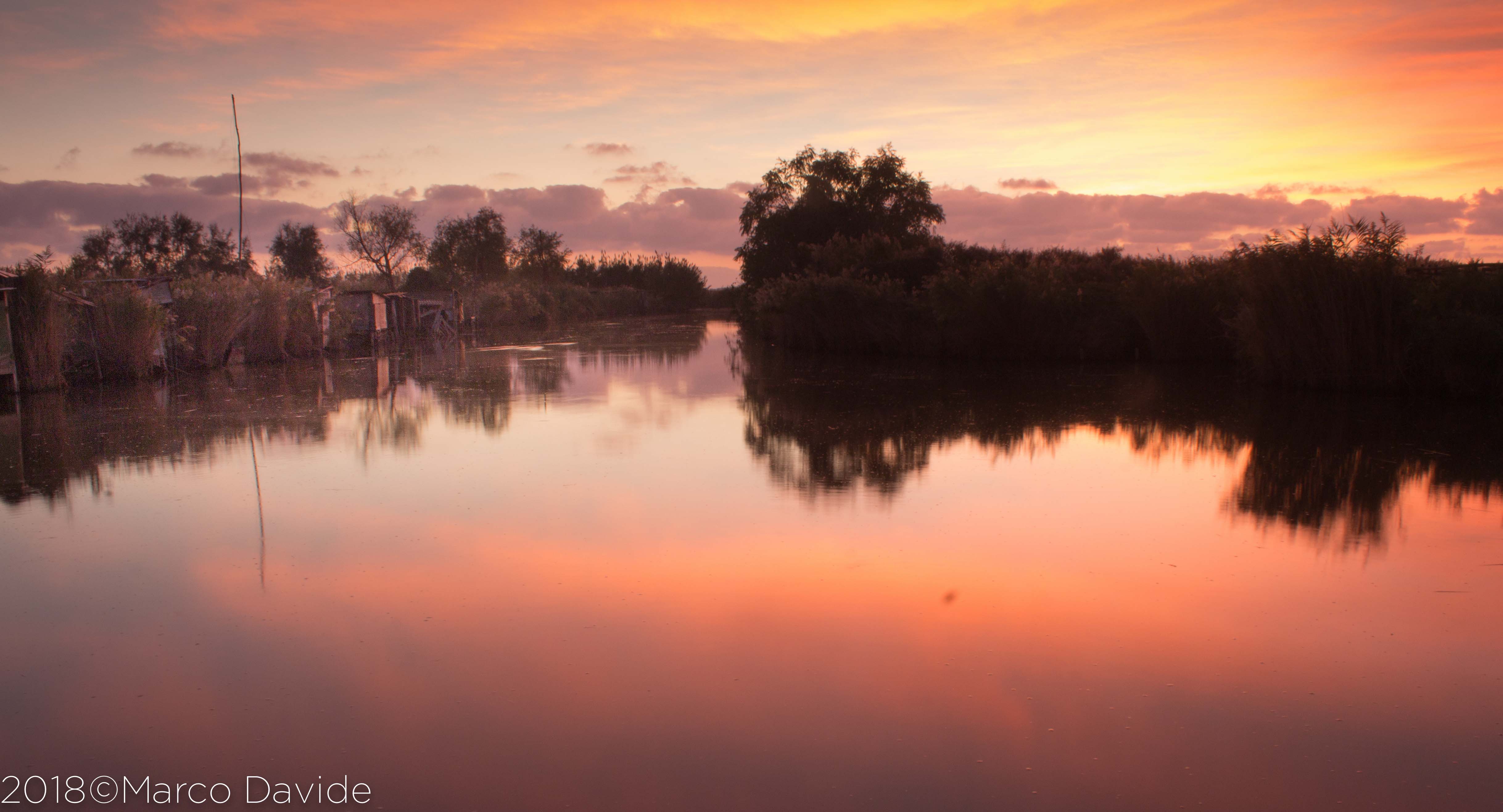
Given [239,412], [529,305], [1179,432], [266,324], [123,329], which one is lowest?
[1179,432]

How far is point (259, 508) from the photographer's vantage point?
7.52 meters

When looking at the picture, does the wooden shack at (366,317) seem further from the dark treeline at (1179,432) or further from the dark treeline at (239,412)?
the dark treeline at (1179,432)

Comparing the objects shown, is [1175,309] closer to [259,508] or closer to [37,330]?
[259,508]

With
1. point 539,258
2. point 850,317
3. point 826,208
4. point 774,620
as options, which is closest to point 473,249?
point 539,258

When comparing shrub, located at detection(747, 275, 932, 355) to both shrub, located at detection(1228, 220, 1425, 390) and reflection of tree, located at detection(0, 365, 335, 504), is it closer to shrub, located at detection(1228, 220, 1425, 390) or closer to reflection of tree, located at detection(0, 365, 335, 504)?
shrub, located at detection(1228, 220, 1425, 390)

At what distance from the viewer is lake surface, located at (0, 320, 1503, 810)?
10.9 ft

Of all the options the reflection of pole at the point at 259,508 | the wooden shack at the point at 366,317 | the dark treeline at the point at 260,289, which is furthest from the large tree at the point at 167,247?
the reflection of pole at the point at 259,508

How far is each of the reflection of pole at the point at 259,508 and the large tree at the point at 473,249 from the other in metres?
79.1

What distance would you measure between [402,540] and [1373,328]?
13.9m

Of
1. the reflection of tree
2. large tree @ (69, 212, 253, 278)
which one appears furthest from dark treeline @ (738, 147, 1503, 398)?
large tree @ (69, 212, 253, 278)

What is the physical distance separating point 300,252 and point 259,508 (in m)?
83.0

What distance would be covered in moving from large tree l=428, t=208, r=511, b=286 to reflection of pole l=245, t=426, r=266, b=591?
7912 centimetres

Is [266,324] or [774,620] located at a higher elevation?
[266,324]

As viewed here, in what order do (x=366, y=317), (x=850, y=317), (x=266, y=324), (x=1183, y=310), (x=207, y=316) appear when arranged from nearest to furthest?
(x=1183, y=310)
(x=207, y=316)
(x=266, y=324)
(x=850, y=317)
(x=366, y=317)
